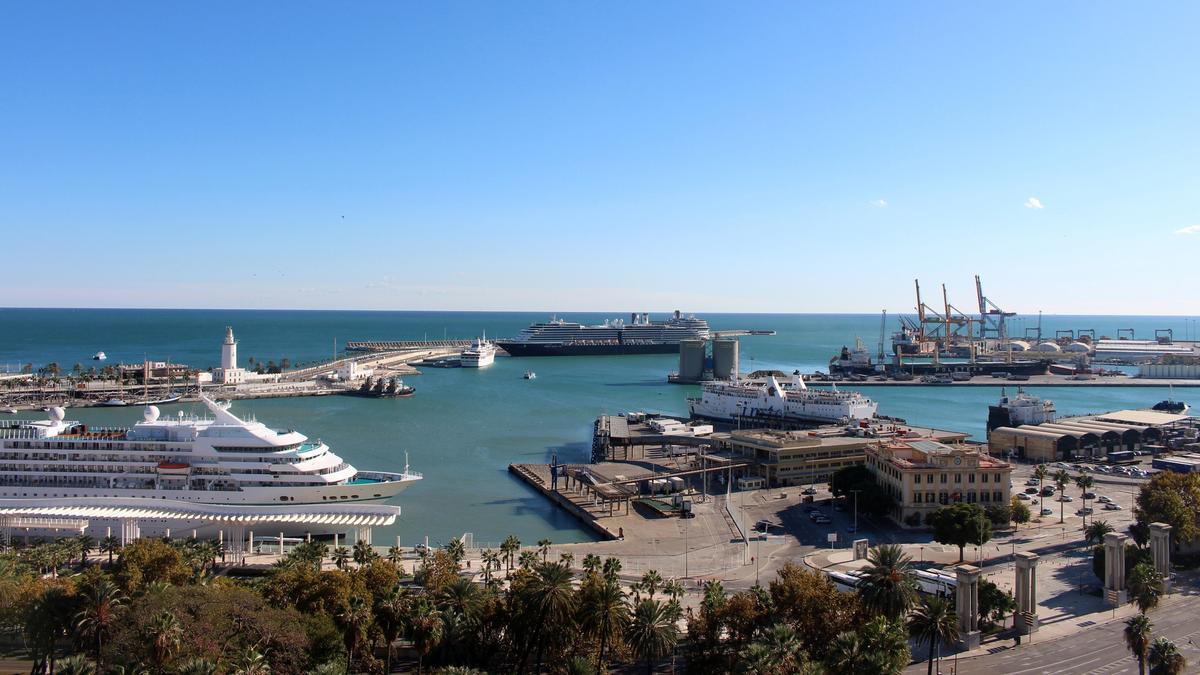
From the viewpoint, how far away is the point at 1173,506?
22.9 meters

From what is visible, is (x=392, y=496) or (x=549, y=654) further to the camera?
(x=392, y=496)

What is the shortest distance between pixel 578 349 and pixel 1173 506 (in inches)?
3892

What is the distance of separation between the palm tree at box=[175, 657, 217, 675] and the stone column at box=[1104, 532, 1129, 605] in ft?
64.7

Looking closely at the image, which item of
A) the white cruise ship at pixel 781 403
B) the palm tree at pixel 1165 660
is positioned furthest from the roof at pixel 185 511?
the white cruise ship at pixel 781 403

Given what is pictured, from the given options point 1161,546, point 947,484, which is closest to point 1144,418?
point 947,484

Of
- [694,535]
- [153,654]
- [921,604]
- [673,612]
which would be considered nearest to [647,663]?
[673,612]

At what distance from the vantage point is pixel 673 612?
15828 millimetres

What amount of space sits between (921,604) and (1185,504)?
13.3 metres

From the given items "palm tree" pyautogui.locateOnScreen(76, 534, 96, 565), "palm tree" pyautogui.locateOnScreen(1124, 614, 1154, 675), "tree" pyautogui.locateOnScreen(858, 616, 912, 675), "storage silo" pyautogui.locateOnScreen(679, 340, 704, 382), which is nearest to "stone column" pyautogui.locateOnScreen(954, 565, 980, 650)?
"palm tree" pyautogui.locateOnScreen(1124, 614, 1154, 675)

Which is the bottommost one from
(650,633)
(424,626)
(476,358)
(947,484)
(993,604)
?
(993,604)

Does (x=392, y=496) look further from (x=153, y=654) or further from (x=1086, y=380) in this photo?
(x=1086, y=380)

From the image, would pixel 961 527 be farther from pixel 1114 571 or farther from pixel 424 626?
pixel 424 626

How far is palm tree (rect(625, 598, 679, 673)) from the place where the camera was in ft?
50.0

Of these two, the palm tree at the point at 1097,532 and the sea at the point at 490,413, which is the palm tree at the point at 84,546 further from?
the palm tree at the point at 1097,532
